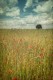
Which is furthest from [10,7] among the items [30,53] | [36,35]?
[30,53]

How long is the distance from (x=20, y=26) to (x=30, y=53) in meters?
0.40

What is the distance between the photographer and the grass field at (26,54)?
2.68 metres

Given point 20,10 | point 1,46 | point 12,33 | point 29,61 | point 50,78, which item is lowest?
point 50,78

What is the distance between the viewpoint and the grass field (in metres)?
2.68

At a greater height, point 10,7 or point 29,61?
point 10,7

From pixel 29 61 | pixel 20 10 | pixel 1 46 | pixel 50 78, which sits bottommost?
pixel 50 78

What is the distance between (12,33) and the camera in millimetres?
2721

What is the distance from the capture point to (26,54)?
8.88ft

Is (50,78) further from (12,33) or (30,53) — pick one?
(12,33)

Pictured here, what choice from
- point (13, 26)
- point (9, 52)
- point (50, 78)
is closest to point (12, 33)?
point (13, 26)

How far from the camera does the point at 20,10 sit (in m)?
2.70

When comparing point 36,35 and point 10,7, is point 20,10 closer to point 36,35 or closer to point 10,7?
point 10,7

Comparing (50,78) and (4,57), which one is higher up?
(4,57)

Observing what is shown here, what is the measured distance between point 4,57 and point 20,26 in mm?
488
